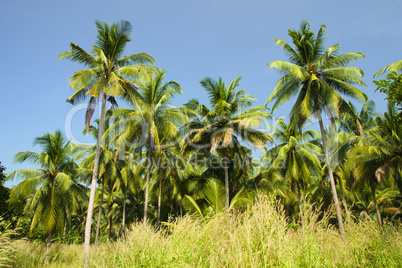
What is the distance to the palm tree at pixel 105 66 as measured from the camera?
13641 mm

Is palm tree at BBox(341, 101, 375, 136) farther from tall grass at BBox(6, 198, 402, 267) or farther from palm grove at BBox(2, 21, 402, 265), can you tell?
tall grass at BBox(6, 198, 402, 267)

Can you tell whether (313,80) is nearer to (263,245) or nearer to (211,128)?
(211,128)

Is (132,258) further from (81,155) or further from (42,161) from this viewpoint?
(81,155)

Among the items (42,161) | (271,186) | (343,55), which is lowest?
(271,186)

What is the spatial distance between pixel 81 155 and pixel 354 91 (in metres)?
20.5

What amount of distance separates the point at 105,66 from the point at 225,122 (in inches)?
307

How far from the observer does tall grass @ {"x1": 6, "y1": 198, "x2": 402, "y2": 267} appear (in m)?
4.76

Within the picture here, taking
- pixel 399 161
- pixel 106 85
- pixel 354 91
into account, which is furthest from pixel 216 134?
pixel 399 161

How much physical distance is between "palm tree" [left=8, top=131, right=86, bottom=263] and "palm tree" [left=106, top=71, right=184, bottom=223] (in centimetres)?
390

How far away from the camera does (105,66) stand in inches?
569

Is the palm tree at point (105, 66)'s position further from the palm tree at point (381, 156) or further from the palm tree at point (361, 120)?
the palm tree at point (361, 120)

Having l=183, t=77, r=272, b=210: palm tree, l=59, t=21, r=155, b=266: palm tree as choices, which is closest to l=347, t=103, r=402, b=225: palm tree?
l=183, t=77, r=272, b=210: palm tree

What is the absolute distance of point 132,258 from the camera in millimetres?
6535

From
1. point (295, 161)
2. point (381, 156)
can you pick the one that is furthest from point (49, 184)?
point (381, 156)
